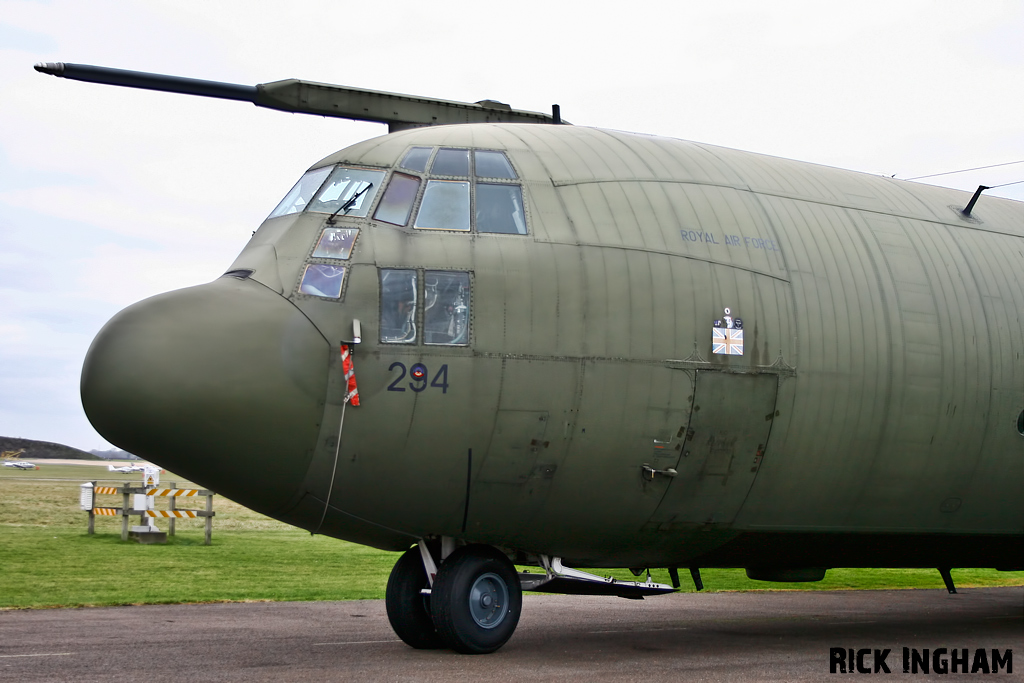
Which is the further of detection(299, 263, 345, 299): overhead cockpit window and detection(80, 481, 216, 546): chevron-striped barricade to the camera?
detection(80, 481, 216, 546): chevron-striped barricade

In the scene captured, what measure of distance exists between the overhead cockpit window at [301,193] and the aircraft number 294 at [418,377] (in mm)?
2175

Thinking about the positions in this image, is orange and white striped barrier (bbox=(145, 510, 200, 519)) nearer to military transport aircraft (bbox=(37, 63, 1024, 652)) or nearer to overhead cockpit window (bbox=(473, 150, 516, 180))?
military transport aircraft (bbox=(37, 63, 1024, 652))

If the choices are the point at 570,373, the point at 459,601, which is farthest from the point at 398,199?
the point at 459,601

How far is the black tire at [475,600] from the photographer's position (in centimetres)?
1012

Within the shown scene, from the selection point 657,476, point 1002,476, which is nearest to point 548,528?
point 657,476

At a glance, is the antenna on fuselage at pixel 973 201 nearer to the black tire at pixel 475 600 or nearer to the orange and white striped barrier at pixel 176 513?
the black tire at pixel 475 600

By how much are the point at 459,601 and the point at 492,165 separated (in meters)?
4.37

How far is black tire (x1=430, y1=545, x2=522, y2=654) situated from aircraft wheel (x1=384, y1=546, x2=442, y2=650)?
2.27 feet

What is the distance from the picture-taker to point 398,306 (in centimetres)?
996

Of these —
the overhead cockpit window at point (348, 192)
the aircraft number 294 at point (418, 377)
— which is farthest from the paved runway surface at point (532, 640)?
the overhead cockpit window at point (348, 192)

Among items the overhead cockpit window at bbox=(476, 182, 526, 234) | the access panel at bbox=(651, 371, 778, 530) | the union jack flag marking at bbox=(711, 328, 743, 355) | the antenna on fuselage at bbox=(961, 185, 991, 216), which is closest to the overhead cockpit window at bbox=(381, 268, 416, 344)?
the overhead cockpit window at bbox=(476, 182, 526, 234)

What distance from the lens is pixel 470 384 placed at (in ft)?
32.6

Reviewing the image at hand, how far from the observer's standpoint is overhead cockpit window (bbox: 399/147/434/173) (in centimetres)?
1077

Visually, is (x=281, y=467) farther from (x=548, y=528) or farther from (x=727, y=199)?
(x=727, y=199)
